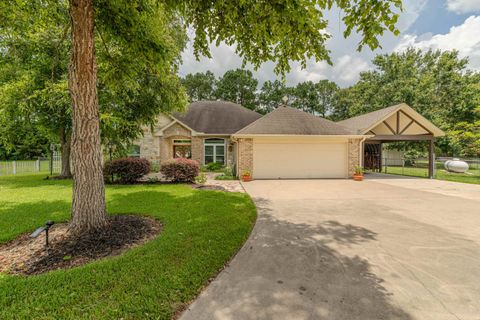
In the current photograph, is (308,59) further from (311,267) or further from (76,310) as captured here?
(76,310)

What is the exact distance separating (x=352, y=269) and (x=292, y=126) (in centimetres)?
1105

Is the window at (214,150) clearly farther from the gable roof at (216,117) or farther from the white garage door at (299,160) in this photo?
the white garage door at (299,160)

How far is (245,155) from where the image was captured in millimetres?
12844

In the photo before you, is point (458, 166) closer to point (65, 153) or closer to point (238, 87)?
point (65, 153)

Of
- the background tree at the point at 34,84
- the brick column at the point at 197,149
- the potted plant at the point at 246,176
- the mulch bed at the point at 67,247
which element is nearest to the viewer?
the mulch bed at the point at 67,247

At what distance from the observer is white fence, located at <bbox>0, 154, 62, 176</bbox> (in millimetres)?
15805

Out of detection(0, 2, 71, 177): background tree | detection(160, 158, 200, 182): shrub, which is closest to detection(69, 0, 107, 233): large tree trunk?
detection(160, 158, 200, 182): shrub

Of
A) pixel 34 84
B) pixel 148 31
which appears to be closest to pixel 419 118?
pixel 148 31

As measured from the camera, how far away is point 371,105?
29.8m

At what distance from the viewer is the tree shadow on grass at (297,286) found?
91.8 inches

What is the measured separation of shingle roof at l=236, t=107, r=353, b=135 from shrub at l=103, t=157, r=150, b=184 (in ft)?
19.1

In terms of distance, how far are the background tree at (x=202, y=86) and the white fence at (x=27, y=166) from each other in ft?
90.6

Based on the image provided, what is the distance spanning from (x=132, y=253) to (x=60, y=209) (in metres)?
4.38

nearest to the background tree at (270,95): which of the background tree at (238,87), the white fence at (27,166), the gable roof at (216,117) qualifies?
the background tree at (238,87)
